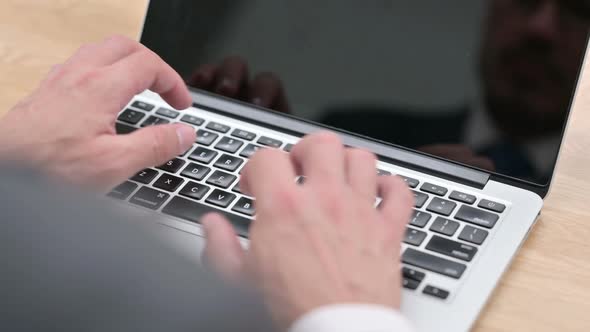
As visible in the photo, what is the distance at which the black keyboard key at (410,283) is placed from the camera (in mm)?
667

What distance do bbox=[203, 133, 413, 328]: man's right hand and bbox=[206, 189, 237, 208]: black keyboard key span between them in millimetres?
122

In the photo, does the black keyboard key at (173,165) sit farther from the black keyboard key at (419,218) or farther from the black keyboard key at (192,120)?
the black keyboard key at (419,218)

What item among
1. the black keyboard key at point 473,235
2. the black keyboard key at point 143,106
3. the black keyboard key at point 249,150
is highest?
the black keyboard key at point 473,235

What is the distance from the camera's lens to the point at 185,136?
2.56 ft

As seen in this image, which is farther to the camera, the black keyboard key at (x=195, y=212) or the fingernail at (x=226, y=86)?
the fingernail at (x=226, y=86)

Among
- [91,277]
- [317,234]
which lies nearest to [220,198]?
[317,234]

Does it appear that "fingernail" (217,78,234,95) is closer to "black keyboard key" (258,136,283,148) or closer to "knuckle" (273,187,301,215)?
"black keyboard key" (258,136,283,148)

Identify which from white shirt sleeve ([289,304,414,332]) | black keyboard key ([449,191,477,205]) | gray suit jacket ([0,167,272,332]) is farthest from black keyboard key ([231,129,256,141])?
gray suit jacket ([0,167,272,332])

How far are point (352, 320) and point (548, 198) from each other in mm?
402

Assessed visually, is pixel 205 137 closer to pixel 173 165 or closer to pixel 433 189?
pixel 173 165

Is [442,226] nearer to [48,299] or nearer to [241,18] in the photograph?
[241,18]

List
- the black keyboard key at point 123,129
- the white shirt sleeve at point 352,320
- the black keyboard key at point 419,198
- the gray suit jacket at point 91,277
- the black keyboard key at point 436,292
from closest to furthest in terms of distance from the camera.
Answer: the gray suit jacket at point 91,277, the white shirt sleeve at point 352,320, the black keyboard key at point 436,292, the black keyboard key at point 419,198, the black keyboard key at point 123,129

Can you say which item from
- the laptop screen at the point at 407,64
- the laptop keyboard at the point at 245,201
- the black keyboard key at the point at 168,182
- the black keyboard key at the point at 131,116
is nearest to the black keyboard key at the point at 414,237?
the laptop keyboard at the point at 245,201

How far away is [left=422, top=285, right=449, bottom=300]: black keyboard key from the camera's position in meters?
0.66
